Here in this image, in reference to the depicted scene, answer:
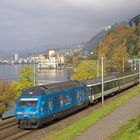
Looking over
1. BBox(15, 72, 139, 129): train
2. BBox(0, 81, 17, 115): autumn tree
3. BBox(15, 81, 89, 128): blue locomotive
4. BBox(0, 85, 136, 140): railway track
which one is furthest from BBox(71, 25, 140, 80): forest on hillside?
BBox(0, 85, 136, 140): railway track

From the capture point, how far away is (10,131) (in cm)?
2806

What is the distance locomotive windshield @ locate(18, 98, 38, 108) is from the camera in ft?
93.8

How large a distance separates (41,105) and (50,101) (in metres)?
1.79

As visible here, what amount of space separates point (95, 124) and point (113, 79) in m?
32.5

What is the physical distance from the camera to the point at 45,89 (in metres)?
30.2

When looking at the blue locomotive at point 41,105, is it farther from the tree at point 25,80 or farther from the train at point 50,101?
the tree at point 25,80

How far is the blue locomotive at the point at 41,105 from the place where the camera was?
93.1 feet

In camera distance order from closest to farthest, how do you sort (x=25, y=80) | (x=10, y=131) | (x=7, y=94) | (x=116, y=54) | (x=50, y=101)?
(x=10, y=131)
(x=50, y=101)
(x=7, y=94)
(x=25, y=80)
(x=116, y=54)

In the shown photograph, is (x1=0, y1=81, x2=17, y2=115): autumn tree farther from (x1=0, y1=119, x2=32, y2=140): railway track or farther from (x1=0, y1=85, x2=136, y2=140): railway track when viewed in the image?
(x1=0, y1=119, x2=32, y2=140): railway track

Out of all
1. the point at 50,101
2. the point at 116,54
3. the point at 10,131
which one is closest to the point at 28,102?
the point at 50,101

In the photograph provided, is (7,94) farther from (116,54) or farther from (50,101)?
(116,54)

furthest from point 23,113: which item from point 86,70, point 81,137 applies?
point 86,70

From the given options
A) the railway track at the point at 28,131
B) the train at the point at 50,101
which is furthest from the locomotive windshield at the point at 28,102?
the railway track at the point at 28,131

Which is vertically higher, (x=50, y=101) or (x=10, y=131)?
(x=50, y=101)
